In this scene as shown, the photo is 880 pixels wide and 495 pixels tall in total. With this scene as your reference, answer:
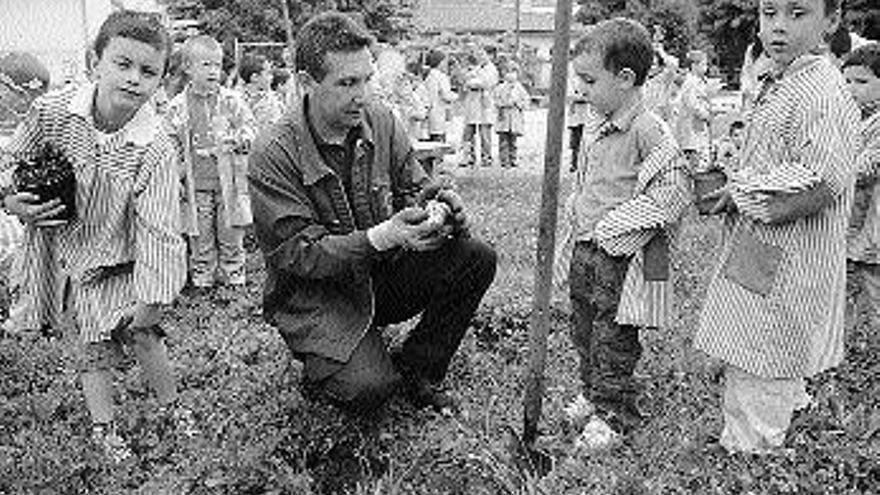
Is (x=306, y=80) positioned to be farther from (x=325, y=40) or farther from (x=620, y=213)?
(x=620, y=213)

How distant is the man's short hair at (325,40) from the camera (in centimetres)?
413

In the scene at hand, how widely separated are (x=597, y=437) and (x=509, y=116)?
1195 centimetres

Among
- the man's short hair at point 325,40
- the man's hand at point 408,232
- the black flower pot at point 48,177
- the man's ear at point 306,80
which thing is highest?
the man's short hair at point 325,40

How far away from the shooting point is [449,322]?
15.5ft

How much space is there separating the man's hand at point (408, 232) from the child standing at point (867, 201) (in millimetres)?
2708

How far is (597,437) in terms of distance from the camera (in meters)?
4.30

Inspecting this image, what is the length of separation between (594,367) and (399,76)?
10.7m

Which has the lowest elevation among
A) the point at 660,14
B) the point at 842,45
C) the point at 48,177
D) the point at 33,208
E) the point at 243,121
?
the point at 660,14

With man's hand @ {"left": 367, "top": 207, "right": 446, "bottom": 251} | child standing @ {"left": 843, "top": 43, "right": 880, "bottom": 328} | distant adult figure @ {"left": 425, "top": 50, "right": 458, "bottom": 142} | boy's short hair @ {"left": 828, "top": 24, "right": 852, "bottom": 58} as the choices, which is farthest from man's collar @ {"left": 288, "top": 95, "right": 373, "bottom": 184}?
distant adult figure @ {"left": 425, "top": 50, "right": 458, "bottom": 142}

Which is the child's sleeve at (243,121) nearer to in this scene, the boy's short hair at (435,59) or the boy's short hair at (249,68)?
the boy's short hair at (249,68)

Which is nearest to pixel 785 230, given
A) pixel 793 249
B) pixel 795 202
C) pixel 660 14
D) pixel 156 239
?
pixel 793 249

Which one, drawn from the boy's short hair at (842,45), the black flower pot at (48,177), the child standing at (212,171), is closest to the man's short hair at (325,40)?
the black flower pot at (48,177)

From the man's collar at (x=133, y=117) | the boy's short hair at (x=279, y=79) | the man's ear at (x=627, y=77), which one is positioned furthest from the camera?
the boy's short hair at (x=279, y=79)

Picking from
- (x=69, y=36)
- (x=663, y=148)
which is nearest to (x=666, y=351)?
(x=663, y=148)
